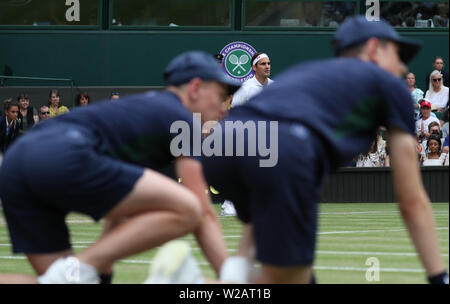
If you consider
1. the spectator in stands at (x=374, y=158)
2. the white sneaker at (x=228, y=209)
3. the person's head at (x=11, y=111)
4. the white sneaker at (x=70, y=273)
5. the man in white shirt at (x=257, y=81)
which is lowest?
the white sneaker at (x=228, y=209)

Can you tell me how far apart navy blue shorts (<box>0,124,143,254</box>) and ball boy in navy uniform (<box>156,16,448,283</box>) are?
519 mm

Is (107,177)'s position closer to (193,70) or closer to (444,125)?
(193,70)

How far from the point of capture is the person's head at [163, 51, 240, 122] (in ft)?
18.5

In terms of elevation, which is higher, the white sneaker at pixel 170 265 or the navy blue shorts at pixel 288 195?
the navy blue shorts at pixel 288 195

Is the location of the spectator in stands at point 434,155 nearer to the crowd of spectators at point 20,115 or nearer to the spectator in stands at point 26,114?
the crowd of spectators at point 20,115

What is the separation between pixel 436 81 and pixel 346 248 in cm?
1005

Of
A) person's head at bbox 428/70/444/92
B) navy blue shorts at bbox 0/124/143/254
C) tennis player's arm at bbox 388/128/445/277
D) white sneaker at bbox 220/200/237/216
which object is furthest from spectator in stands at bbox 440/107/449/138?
navy blue shorts at bbox 0/124/143/254

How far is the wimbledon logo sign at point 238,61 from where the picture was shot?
1928cm

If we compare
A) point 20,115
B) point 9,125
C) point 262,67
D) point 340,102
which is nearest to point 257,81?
point 262,67

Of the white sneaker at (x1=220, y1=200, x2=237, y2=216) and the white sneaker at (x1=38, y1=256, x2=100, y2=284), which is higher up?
the white sneaker at (x1=38, y1=256, x2=100, y2=284)

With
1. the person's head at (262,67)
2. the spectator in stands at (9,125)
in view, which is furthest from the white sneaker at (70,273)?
the spectator in stands at (9,125)

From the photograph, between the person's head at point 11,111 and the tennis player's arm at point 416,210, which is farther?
the person's head at point 11,111

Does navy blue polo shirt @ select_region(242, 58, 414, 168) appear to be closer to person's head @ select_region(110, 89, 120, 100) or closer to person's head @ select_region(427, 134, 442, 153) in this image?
person's head @ select_region(110, 89, 120, 100)
